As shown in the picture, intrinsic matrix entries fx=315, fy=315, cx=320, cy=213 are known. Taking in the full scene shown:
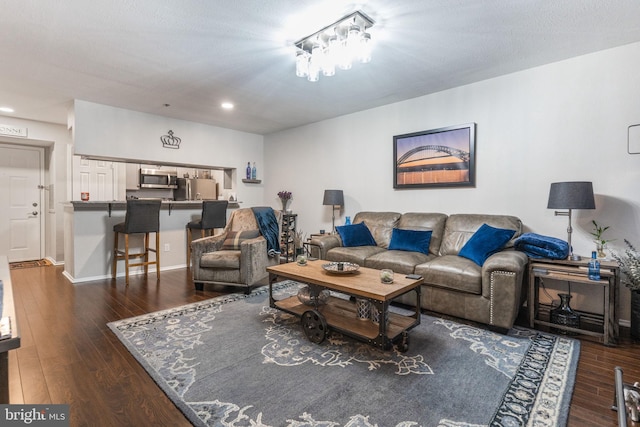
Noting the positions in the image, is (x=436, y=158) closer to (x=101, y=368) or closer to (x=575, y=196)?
(x=575, y=196)

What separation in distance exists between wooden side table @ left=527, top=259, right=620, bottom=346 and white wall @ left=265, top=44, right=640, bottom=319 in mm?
389

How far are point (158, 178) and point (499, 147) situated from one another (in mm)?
6007

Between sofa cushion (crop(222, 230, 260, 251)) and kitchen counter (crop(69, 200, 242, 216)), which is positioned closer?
sofa cushion (crop(222, 230, 260, 251))

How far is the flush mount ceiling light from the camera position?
2268 mm

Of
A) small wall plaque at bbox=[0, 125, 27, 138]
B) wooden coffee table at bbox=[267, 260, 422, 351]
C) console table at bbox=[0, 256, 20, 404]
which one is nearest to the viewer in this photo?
console table at bbox=[0, 256, 20, 404]

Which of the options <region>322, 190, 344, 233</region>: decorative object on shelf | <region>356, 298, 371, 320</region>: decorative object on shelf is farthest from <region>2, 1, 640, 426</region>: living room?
<region>356, 298, 371, 320</region>: decorative object on shelf

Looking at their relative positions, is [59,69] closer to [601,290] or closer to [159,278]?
[159,278]

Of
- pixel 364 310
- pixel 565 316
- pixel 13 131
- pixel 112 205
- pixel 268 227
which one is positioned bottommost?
pixel 565 316

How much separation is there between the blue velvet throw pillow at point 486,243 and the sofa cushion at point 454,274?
0.25ft

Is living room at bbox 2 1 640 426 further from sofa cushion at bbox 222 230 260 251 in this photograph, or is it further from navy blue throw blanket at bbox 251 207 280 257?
sofa cushion at bbox 222 230 260 251

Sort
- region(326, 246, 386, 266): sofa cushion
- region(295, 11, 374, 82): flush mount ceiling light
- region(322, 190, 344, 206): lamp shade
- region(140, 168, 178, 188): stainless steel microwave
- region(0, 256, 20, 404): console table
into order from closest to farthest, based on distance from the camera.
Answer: region(0, 256, 20, 404): console table < region(295, 11, 374, 82): flush mount ceiling light < region(326, 246, 386, 266): sofa cushion < region(322, 190, 344, 206): lamp shade < region(140, 168, 178, 188): stainless steel microwave

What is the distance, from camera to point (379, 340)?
2.08m

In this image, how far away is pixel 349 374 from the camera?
6.42 ft

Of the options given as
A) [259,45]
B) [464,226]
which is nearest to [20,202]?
[259,45]
